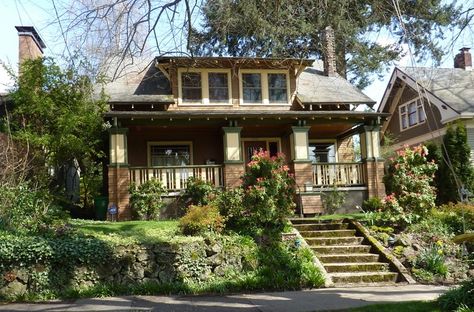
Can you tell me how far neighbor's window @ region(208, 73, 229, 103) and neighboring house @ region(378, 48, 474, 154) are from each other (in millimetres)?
7446

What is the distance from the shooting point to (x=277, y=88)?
19.7m

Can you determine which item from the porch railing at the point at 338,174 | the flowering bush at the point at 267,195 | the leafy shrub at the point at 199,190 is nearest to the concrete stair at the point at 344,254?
the flowering bush at the point at 267,195

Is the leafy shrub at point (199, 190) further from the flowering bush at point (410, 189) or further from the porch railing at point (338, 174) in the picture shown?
the flowering bush at point (410, 189)

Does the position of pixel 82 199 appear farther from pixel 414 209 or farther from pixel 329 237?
pixel 414 209

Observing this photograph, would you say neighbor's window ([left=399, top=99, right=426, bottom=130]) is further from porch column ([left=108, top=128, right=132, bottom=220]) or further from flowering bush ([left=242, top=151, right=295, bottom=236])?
porch column ([left=108, top=128, right=132, bottom=220])

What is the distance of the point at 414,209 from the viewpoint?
45.4ft

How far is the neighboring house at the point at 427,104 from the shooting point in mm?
23828

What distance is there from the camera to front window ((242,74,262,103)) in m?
19.5

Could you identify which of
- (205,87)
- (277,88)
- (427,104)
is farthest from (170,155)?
(427,104)

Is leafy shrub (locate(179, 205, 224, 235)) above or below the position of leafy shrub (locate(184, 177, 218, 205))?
below

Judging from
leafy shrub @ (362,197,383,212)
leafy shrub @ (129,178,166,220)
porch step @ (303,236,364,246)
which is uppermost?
leafy shrub @ (129,178,166,220)

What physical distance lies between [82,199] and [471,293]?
1612cm

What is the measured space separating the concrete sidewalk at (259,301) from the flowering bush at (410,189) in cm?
346

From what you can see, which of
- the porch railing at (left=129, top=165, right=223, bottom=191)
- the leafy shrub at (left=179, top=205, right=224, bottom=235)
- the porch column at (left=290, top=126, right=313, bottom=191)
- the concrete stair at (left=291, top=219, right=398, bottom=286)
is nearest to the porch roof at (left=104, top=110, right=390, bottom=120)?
the porch column at (left=290, top=126, right=313, bottom=191)
